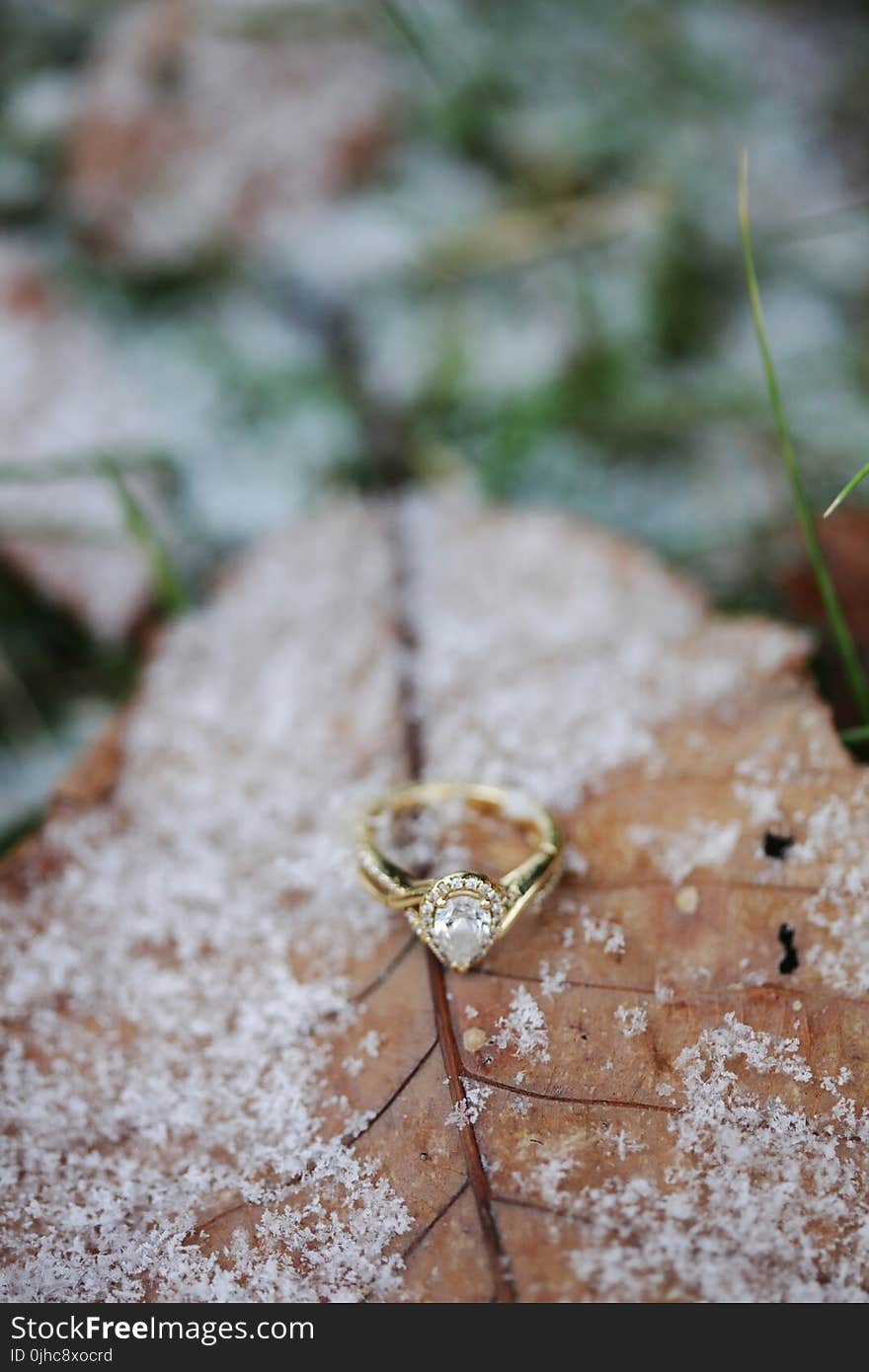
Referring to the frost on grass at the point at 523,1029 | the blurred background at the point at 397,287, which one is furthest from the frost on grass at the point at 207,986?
the blurred background at the point at 397,287

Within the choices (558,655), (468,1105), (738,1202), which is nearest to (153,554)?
(558,655)

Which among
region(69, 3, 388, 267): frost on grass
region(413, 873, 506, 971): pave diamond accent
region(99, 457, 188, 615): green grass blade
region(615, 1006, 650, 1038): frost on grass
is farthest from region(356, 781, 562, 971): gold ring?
region(69, 3, 388, 267): frost on grass

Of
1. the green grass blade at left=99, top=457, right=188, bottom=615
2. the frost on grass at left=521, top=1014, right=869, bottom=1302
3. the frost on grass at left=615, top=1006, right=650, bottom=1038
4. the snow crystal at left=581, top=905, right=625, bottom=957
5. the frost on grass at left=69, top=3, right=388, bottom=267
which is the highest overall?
the frost on grass at left=69, top=3, right=388, bottom=267

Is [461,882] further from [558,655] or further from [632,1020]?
[558,655]

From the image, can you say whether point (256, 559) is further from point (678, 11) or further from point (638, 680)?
point (678, 11)

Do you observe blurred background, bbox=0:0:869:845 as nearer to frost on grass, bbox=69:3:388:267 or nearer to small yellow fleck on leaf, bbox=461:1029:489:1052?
frost on grass, bbox=69:3:388:267

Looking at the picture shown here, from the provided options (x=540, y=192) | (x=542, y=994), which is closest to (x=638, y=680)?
(x=542, y=994)
